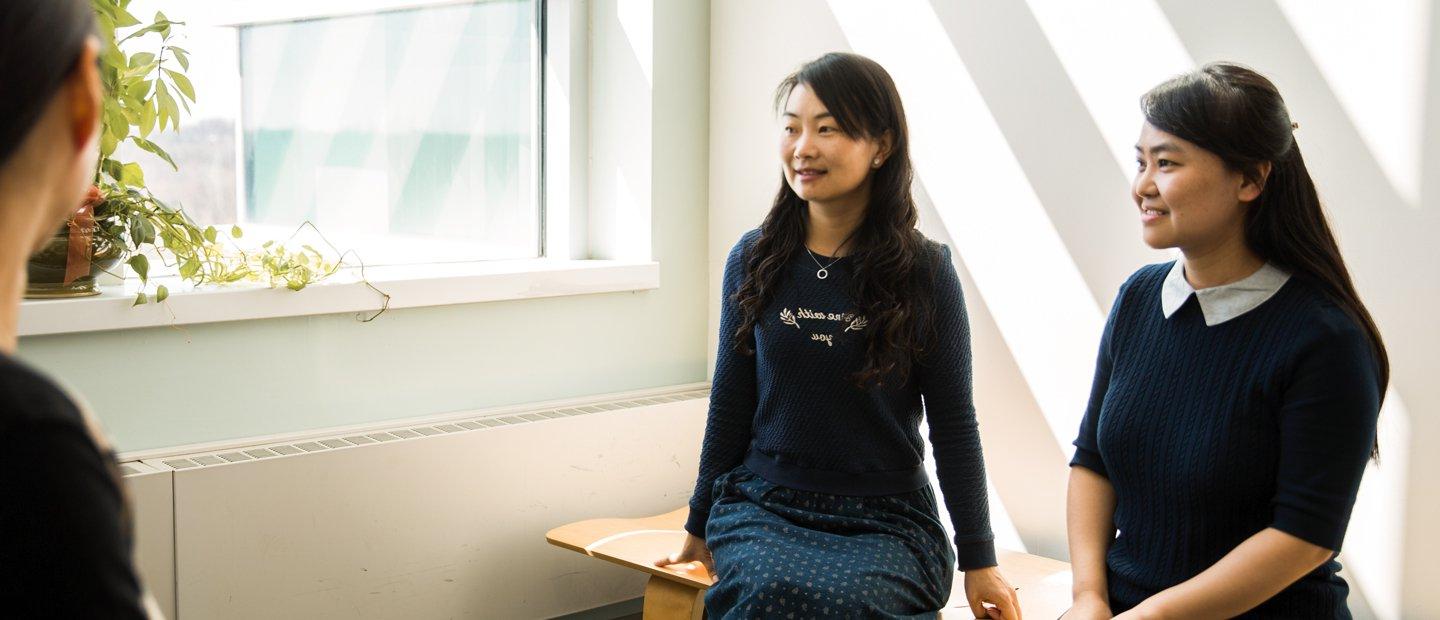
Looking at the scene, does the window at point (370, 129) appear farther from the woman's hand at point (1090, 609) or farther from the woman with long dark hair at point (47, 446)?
the woman with long dark hair at point (47, 446)

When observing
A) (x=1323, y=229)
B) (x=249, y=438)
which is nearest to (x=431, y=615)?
(x=249, y=438)

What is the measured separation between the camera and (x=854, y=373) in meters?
2.10

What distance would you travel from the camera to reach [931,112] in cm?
278

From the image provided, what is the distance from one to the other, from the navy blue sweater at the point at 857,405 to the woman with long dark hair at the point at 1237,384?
1.24 ft

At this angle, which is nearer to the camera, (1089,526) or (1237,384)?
(1237,384)

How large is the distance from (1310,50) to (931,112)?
82 cm

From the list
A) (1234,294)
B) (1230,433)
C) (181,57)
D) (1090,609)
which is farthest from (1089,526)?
(181,57)

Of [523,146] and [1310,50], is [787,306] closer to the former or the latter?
[1310,50]

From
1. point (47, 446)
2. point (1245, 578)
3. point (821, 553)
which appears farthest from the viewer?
point (821, 553)

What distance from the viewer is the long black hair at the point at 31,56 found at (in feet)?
2.18

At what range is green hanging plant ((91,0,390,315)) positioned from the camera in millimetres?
2328

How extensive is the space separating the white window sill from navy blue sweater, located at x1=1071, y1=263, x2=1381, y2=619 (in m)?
1.47

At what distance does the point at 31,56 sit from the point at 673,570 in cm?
181

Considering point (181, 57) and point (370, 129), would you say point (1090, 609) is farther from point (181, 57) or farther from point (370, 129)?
point (370, 129)
